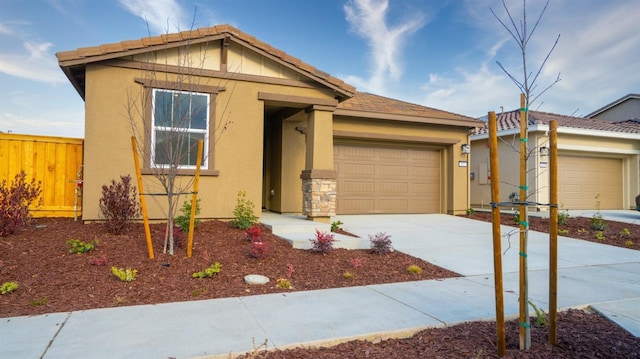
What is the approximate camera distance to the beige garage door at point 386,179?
39.4 ft

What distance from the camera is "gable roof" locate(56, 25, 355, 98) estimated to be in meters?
7.46

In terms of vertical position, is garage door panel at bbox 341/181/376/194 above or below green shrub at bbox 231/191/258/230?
above

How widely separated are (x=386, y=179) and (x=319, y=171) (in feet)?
13.1

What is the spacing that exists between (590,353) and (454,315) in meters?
1.19

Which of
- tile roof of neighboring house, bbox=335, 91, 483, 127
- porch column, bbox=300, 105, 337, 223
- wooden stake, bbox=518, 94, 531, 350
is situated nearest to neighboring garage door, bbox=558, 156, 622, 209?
tile roof of neighboring house, bbox=335, 91, 483, 127

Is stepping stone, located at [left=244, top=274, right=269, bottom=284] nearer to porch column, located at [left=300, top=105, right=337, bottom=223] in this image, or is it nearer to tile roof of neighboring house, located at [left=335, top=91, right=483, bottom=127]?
porch column, located at [left=300, top=105, right=337, bottom=223]

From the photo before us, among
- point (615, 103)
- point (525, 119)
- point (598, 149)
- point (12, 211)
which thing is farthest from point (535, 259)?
point (615, 103)

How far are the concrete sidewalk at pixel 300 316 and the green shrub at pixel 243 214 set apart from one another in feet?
11.2

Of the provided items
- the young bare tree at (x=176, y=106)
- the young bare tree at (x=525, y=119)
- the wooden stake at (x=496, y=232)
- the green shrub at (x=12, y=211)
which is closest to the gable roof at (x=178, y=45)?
the young bare tree at (x=176, y=106)

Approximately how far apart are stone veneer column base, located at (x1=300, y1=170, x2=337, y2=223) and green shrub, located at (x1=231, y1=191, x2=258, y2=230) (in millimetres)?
1371

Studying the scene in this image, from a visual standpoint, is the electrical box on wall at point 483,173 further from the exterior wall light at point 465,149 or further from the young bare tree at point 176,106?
the young bare tree at point 176,106

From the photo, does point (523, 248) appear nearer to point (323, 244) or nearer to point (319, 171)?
point (323, 244)

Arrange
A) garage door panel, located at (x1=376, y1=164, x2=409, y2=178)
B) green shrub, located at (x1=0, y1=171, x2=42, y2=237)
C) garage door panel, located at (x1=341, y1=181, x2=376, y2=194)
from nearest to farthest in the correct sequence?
green shrub, located at (x1=0, y1=171, x2=42, y2=237)
garage door panel, located at (x1=341, y1=181, x2=376, y2=194)
garage door panel, located at (x1=376, y1=164, x2=409, y2=178)

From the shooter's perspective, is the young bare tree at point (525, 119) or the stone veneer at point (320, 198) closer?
the young bare tree at point (525, 119)
